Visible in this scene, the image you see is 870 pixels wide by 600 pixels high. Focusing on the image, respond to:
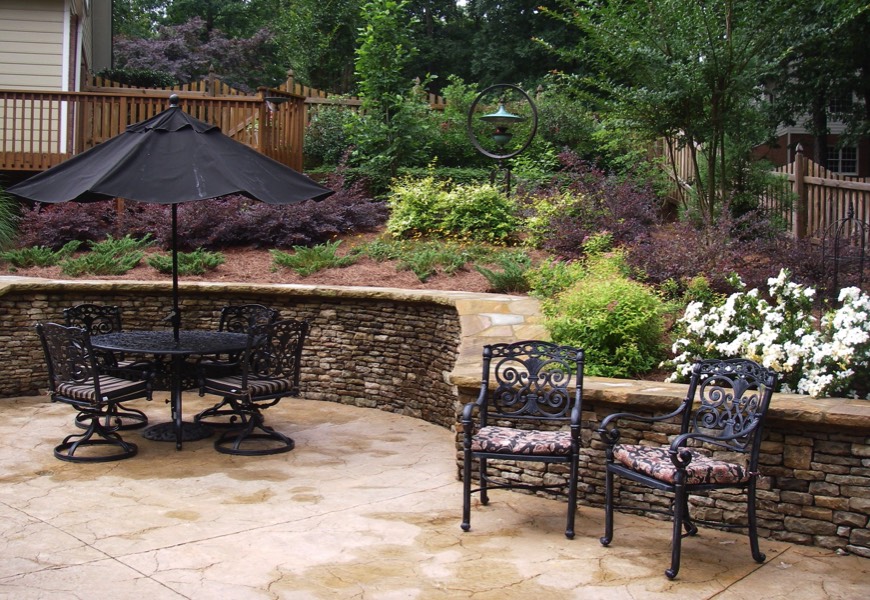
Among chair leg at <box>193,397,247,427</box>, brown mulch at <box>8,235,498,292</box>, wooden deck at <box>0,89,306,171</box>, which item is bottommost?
chair leg at <box>193,397,247,427</box>

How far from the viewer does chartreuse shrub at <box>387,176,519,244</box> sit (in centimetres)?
1038

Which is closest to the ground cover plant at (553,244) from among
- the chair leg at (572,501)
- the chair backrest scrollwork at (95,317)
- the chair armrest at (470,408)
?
the chair armrest at (470,408)

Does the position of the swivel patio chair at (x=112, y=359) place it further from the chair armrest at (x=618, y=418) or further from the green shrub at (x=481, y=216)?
the green shrub at (x=481, y=216)

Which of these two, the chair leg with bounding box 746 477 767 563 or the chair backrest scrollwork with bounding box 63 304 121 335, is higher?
the chair backrest scrollwork with bounding box 63 304 121 335

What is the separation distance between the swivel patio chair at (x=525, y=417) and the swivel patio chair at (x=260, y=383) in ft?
5.52

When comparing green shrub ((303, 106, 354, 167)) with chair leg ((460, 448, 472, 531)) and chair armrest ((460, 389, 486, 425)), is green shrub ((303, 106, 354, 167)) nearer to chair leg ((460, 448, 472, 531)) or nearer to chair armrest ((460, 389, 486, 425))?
chair armrest ((460, 389, 486, 425))

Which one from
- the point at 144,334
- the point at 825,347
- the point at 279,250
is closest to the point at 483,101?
the point at 279,250

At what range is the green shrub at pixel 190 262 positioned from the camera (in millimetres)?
9598

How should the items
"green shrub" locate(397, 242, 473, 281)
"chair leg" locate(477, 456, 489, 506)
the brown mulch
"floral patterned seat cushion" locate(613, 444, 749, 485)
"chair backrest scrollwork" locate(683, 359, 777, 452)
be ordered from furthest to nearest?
"green shrub" locate(397, 242, 473, 281), the brown mulch, "chair leg" locate(477, 456, 489, 506), "chair backrest scrollwork" locate(683, 359, 777, 452), "floral patterned seat cushion" locate(613, 444, 749, 485)

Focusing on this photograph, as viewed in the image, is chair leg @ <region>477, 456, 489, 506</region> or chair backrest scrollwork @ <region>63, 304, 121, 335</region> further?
chair backrest scrollwork @ <region>63, 304, 121, 335</region>

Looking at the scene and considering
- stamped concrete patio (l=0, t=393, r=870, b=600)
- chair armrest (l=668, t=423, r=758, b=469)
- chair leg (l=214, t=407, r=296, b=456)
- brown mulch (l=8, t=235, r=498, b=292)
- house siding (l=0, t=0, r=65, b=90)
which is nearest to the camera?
stamped concrete patio (l=0, t=393, r=870, b=600)

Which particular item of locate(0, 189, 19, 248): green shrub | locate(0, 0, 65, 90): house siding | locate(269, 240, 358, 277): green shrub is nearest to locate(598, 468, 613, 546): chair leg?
locate(269, 240, 358, 277): green shrub

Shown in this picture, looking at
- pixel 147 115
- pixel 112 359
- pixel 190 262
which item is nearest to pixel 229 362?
pixel 112 359

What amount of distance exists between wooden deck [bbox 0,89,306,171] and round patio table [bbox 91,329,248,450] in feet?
16.8
